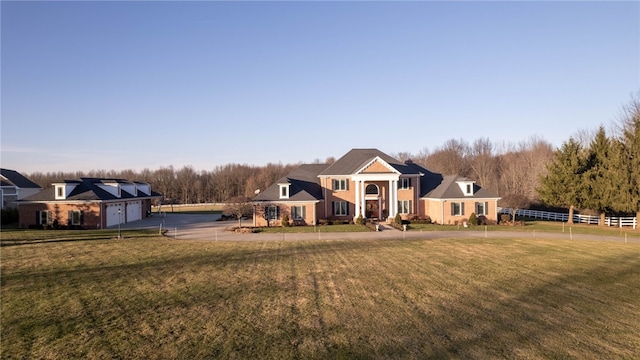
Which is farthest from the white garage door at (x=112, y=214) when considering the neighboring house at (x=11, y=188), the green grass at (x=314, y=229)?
the green grass at (x=314, y=229)

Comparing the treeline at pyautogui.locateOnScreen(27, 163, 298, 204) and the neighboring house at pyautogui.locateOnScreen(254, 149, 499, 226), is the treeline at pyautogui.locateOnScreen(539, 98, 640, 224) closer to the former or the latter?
the neighboring house at pyautogui.locateOnScreen(254, 149, 499, 226)

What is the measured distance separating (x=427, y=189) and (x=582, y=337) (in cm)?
3569

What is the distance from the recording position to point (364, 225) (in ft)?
132

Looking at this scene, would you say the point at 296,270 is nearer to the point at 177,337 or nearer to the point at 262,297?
the point at 262,297

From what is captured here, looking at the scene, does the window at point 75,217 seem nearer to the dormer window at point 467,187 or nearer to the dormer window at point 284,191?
the dormer window at point 284,191

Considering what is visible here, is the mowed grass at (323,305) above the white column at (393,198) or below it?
below

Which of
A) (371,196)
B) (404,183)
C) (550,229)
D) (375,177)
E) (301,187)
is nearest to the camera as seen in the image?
(550,229)

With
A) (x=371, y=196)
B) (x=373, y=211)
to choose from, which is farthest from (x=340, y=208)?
(x=373, y=211)

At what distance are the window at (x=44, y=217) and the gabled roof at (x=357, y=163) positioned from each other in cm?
2912

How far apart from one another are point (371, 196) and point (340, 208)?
12.3 feet

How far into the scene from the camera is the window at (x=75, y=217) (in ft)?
133

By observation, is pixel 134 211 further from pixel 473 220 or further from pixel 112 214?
pixel 473 220

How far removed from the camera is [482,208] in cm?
4156

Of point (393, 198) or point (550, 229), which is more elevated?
point (393, 198)
